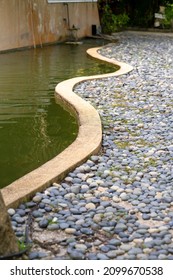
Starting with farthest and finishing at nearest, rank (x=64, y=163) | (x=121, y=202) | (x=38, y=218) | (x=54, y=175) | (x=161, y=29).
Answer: (x=161, y=29), (x=64, y=163), (x=54, y=175), (x=121, y=202), (x=38, y=218)

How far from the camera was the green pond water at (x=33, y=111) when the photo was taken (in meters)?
5.01

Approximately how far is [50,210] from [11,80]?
563 centimetres

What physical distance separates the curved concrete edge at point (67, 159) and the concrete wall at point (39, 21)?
6.53 metres

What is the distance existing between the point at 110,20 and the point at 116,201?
51.1 ft

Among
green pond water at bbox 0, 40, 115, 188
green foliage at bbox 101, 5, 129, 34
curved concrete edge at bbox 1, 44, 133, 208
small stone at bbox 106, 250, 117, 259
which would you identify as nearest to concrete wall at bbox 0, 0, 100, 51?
green foliage at bbox 101, 5, 129, 34

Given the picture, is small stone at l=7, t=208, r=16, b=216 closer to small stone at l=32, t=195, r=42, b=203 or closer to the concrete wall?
small stone at l=32, t=195, r=42, b=203

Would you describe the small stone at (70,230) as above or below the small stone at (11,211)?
below

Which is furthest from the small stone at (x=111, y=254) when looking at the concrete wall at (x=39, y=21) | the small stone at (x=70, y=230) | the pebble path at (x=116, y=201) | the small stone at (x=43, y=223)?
the concrete wall at (x=39, y=21)

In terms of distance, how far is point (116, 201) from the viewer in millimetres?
3758

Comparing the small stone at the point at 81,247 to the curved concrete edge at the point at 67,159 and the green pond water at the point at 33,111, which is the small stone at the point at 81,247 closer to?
the curved concrete edge at the point at 67,159
